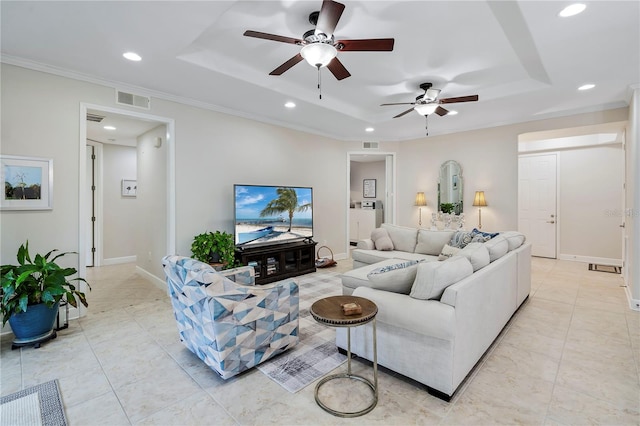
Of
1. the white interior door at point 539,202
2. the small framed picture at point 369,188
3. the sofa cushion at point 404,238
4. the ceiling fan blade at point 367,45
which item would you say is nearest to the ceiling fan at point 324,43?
the ceiling fan blade at point 367,45

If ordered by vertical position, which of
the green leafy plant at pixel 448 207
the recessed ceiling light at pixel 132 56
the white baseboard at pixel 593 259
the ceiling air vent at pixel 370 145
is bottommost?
the white baseboard at pixel 593 259

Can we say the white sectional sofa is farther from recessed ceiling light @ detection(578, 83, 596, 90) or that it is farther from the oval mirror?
the oval mirror

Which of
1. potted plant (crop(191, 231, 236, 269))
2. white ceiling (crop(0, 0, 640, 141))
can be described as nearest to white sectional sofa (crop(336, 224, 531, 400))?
white ceiling (crop(0, 0, 640, 141))

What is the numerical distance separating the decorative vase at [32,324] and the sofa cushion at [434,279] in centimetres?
321

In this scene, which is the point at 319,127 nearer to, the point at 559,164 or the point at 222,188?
the point at 222,188

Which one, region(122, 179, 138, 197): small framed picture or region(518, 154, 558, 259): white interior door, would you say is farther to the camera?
region(518, 154, 558, 259): white interior door

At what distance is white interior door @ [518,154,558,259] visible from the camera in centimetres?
646

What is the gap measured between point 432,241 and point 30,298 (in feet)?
15.7

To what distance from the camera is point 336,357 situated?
2502 mm

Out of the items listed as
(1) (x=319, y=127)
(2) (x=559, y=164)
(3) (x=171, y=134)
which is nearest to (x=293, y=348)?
(3) (x=171, y=134)

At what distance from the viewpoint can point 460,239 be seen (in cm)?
432

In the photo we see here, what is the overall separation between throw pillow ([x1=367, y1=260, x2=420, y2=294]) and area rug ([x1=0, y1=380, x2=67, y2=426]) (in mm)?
2158

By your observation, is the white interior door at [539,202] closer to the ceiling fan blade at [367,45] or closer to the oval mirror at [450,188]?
the oval mirror at [450,188]

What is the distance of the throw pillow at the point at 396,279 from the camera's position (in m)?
2.26
